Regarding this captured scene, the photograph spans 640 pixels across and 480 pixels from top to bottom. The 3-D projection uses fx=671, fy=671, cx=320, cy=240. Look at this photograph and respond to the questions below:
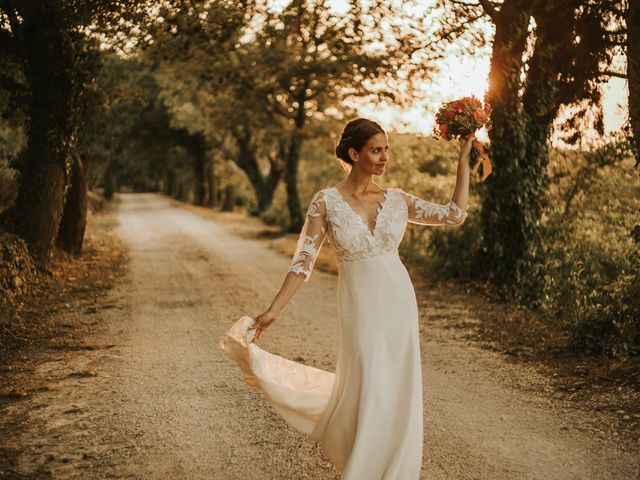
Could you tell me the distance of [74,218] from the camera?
1614 centimetres

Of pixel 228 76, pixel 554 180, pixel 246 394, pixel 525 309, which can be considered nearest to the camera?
pixel 246 394

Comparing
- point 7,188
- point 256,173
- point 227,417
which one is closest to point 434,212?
point 227,417

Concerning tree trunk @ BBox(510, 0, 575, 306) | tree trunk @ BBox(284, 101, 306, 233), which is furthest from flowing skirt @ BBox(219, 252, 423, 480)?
tree trunk @ BBox(284, 101, 306, 233)

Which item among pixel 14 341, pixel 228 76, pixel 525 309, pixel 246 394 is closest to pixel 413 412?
pixel 246 394

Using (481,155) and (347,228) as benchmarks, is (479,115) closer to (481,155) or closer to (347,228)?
(481,155)

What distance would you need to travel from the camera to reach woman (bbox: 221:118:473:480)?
386 cm

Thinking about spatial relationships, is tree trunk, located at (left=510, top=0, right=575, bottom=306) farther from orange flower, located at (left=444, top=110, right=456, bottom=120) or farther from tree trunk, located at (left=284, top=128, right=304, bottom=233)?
tree trunk, located at (left=284, top=128, right=304, bottom=233)

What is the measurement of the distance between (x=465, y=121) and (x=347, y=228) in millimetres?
1107

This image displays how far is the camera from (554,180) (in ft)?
37.9

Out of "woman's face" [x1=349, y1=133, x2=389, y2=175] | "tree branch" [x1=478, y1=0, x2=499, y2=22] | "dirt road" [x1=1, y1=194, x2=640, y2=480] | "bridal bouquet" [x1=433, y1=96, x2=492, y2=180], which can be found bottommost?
"dirt road" [x1=1, y1=194, x2=640, y2=480]

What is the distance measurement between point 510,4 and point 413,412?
362 inches

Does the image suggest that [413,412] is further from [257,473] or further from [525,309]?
[525,309]

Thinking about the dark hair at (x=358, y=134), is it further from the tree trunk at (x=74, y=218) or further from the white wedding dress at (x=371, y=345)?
the tree trunk at (x=74, y=218)

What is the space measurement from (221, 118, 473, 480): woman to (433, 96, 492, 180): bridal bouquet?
218mm
